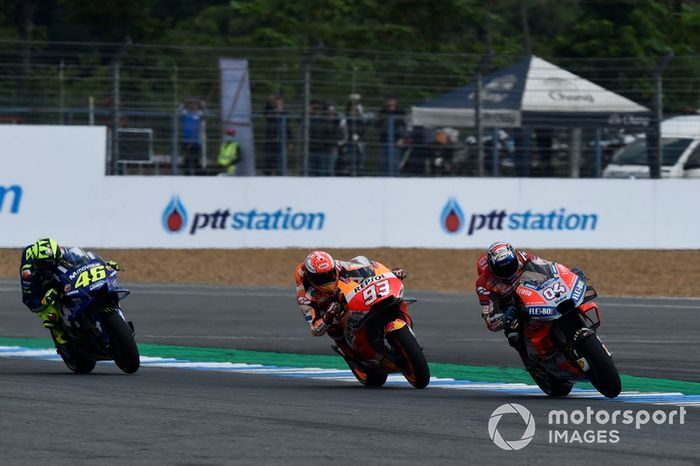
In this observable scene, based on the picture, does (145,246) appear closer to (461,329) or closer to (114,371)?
(461,329)

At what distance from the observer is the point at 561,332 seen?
10.0 meters

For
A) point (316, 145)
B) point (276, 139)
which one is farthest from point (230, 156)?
point (316, 145)

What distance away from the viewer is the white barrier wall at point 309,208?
2167cm

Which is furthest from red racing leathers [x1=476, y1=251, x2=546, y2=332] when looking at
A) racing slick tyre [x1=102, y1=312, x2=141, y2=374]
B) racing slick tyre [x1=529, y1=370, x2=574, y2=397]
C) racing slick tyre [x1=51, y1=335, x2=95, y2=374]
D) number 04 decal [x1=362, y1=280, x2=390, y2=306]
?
racing slick tyre [x1=51, y1=335, x2=95, y2=374]

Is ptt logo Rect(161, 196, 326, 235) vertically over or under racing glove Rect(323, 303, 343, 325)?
under

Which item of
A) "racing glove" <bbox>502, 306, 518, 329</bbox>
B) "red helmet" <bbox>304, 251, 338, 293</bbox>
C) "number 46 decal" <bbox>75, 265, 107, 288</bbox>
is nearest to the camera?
"racing glove" <bbox>502, 306, 518, 329</bbox>

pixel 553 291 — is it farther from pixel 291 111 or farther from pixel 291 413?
pixel 291 111

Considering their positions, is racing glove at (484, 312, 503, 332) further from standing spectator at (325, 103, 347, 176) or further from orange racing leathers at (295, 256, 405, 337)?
standing spectator at (325, 103, 347, 176)

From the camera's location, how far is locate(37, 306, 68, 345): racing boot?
12.1 metres

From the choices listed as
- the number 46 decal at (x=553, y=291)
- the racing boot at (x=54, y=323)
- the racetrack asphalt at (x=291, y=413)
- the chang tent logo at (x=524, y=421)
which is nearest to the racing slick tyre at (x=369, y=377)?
the racetrack asphalt at (x=291, y=413)

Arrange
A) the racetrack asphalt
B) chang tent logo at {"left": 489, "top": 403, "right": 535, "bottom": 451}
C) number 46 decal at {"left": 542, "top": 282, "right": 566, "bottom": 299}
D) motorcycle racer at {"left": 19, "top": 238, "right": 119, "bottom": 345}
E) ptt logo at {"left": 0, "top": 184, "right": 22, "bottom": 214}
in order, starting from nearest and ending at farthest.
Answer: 1. the racetrack asphalt
2. chang tent logo at {"left": 489, "top": 403, "right": 535, "bottom": 451}
3. number 46 decal at {"left": 542, "top": 282, "right": 566, "bottom": 299}
4. motorcycle racer at {"left": 19, "top": 238, "right": 119, "bottom": 345}
5. ptt logo at {"left": 0, "top": 184, "right": 22, "bottom": 214}

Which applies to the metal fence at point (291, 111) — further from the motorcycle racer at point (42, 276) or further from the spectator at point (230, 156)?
the motorcycle racer at point (42, 276)

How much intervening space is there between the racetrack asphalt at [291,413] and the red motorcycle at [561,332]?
201 mm

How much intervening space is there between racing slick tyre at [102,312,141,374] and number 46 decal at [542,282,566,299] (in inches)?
140
